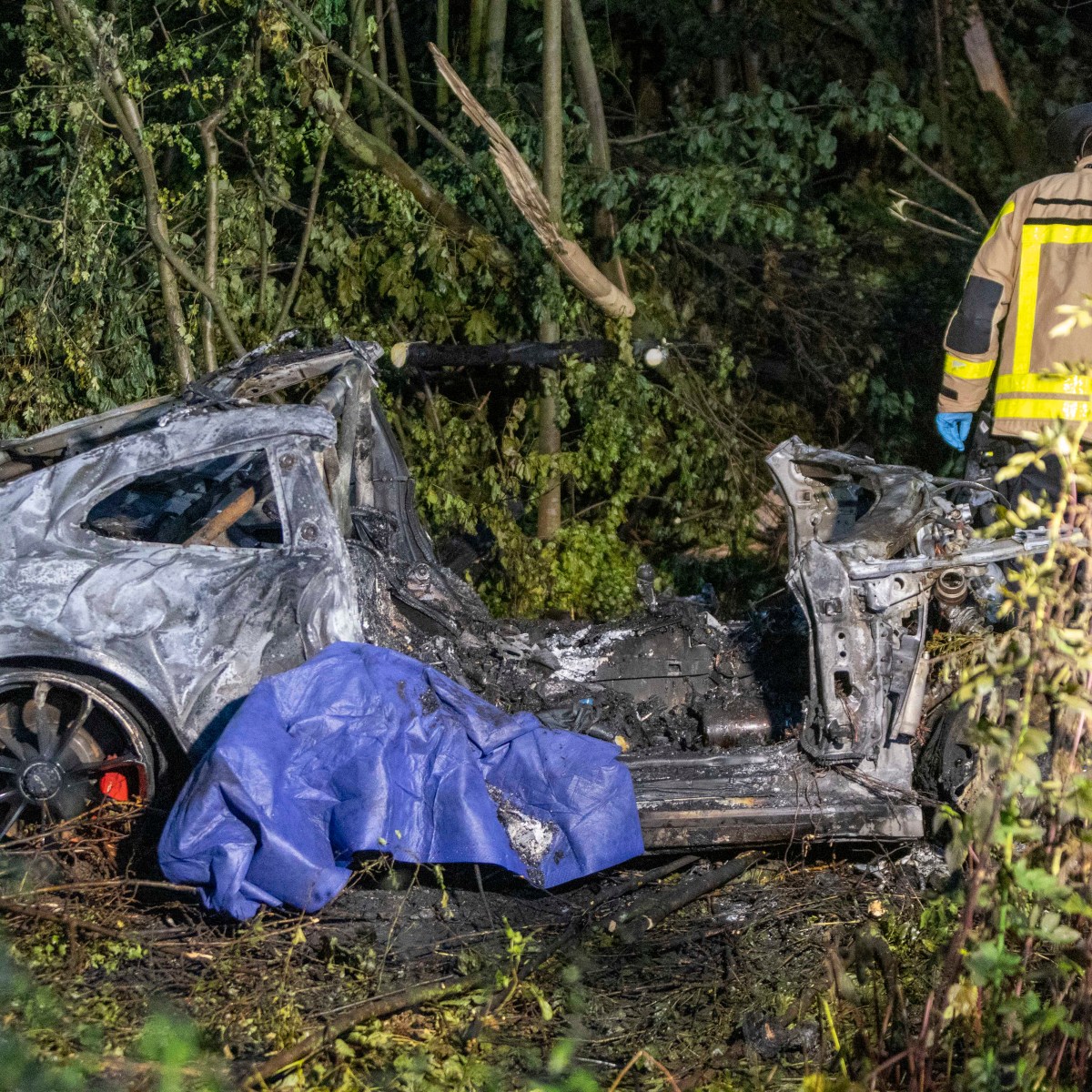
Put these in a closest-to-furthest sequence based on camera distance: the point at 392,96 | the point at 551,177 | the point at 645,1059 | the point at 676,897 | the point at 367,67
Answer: the point at 645,1059
the point at 676,897
the point at 551,177
the point at 392,96
the point at 367,67

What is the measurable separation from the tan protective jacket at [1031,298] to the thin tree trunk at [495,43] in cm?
434

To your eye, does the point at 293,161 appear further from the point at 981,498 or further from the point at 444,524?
the point at 981,498

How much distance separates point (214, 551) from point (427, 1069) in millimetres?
1904

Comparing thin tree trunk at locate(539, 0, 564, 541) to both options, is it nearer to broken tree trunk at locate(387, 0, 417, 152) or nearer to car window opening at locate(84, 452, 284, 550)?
broken tree trunk at locate(387, 0, 417, 152)

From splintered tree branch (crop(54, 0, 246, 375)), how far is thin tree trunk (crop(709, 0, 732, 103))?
383cm

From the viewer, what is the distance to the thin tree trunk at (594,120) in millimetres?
7602

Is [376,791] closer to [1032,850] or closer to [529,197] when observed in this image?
[1032,850]

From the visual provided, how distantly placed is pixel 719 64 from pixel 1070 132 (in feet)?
15.4

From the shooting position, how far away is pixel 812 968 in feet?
12.7

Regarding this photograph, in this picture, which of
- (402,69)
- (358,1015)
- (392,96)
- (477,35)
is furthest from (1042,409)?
(402,69)

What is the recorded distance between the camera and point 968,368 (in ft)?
16.6

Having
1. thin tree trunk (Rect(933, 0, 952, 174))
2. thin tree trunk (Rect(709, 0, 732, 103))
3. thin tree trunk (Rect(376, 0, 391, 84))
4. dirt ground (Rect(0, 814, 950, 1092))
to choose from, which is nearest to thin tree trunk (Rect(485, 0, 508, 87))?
thin tree trunk (Rect(376, 0, 391, 84))

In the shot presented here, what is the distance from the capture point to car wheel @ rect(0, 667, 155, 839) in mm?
4281

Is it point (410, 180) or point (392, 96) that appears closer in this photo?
point (392, 96)
